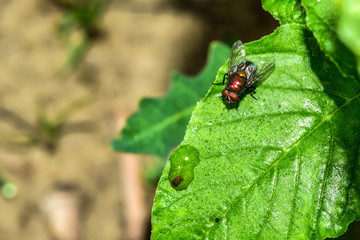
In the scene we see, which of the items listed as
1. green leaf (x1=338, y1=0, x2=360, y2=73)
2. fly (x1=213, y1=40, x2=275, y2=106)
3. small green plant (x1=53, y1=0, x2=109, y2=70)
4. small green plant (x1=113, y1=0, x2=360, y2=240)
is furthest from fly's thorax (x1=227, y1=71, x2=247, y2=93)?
small green plant (x1=53, y1=0, x2=109, y2=70)

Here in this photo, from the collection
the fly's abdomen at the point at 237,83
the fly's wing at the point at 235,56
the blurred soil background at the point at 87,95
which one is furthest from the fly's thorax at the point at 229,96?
the blurred soil background at the point at 87,95

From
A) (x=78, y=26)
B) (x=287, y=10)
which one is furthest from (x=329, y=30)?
(x=78, y=26)

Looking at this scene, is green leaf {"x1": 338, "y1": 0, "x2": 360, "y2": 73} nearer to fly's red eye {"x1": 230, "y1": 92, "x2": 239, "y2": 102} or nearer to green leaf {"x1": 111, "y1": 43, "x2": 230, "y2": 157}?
fly's red eye {"x1": 230, "y1": 92, "x2": 239, "y2": 102}

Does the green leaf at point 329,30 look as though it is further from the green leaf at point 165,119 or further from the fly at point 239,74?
the green leaf at point 165,119

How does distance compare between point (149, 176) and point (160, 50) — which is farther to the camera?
point (160, 50)

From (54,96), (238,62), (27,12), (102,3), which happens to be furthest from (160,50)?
(238,62)

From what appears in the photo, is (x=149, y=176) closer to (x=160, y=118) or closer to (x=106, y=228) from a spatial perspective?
(x=106, y=228)
